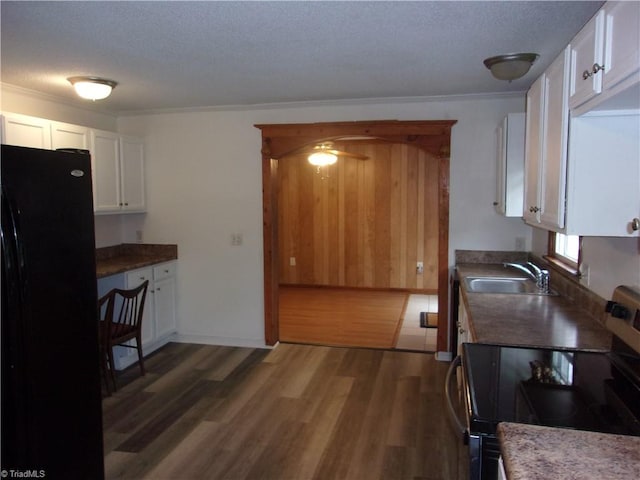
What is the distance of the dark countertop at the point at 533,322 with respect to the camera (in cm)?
205

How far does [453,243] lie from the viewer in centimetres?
418

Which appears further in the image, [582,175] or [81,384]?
[81,384]

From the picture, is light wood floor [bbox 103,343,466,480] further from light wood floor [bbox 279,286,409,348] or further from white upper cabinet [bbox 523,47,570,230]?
white upper cabinet [bbox 523,47,570,230]

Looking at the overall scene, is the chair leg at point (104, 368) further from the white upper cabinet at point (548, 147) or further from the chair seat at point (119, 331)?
the white upper cabinet at point (548, 147)

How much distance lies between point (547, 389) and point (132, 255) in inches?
164

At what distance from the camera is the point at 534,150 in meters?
2.44

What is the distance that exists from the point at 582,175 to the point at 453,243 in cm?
245

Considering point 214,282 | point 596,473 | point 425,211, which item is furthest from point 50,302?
point 425,211

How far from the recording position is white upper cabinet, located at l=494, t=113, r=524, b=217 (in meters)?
3.30

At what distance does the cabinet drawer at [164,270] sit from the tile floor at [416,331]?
7.59 ft

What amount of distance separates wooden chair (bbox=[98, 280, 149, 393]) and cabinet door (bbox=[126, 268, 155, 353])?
0.14 meters

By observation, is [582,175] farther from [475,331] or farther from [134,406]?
[134,406]

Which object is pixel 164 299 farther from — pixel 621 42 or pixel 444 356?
pixel 621 42

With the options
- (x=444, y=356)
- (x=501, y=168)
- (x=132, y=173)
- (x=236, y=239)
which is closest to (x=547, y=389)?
(x=501, y=168)
